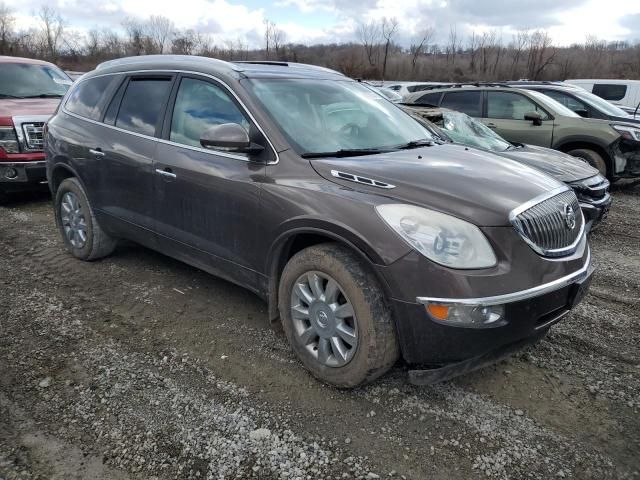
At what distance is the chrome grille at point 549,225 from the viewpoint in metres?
2.55

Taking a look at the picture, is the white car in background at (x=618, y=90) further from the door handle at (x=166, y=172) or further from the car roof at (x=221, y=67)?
the door handle at (x=166, y=172)

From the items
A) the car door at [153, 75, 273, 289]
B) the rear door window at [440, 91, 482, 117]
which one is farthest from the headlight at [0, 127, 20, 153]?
the rear door window at [440, 91, 482, 117]

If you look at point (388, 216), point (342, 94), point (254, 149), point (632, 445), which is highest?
point (342, 94)

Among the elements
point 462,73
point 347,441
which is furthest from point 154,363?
point 462,73

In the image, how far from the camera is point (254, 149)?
10.1 feet

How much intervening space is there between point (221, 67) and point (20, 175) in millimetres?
4646

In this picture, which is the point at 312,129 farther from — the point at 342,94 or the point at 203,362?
the point at 203,362

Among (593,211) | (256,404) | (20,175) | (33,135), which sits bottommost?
(256,404)

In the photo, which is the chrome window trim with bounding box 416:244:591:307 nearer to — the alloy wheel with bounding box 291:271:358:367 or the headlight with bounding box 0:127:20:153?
the alloy wheel with bounding box 291:271:358:367

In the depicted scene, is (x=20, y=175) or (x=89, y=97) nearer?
(x=89, y=97)

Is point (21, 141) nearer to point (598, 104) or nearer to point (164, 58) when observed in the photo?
point (164, 58)

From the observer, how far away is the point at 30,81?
26.5 feet

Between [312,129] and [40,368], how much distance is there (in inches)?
89.4

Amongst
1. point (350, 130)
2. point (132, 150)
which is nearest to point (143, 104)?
point (132, 150)
